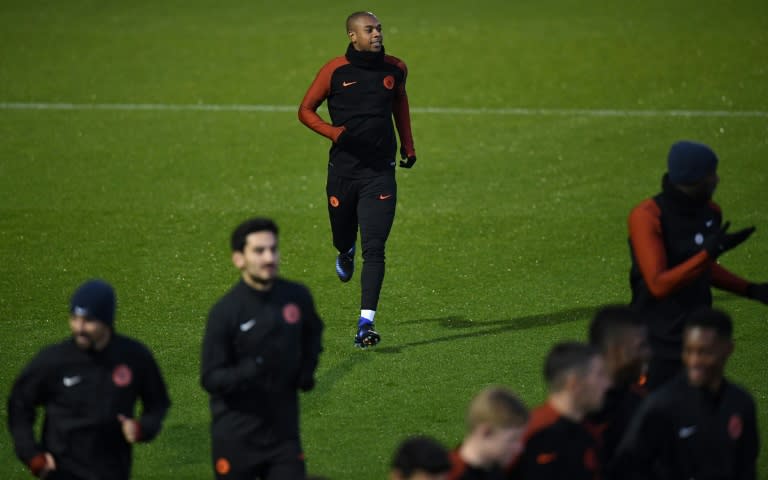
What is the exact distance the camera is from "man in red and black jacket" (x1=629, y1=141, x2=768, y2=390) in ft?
25.7

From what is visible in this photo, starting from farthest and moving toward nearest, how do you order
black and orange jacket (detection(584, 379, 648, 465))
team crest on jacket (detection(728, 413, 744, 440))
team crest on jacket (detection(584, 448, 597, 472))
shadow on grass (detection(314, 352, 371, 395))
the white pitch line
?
1. the white pitch line
2. shadow on grass (detection(314, 352, 371, 395))
3. black and orange jacket (detection(584, 379, 648, 465))
4. team crest on jacket (detection(728, 413, 744, 440))
5. team crest on jacket (detection(584, 448, 597, 472))

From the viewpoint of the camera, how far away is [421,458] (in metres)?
5.46

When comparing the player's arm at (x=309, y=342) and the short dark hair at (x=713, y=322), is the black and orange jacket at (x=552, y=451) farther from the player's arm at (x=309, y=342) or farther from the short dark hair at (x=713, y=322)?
the player's arm at (x=309, y=342)

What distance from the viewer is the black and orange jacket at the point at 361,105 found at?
11945 mm

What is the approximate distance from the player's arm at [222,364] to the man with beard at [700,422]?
73.5 inches

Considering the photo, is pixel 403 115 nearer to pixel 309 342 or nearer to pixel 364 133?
pixel 364 133

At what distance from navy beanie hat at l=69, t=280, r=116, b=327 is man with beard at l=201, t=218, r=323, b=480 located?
0.51 m

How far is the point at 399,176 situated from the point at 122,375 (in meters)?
11.8

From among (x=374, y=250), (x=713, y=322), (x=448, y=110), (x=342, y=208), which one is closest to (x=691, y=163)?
(x=713, y=322)

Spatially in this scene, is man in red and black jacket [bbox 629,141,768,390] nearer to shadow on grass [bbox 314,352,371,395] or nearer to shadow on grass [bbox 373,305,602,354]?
shadow on grass [bbox 314,352,371,395]

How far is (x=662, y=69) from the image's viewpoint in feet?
75.5

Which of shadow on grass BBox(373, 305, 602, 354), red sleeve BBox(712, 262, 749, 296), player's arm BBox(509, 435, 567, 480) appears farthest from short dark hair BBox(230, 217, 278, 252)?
shadow on grass BBox(373, 305, 602, 354)

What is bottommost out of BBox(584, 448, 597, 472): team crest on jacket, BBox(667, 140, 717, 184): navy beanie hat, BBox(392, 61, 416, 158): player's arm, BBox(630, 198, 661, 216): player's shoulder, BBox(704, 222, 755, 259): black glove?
BBox(584, 448, 597, 472): team crest on jacket

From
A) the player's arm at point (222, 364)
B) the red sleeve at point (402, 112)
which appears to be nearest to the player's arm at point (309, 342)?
the player's arm at point (222, 364)
